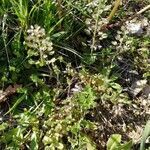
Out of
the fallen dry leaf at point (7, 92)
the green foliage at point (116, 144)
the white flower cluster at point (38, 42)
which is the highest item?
the white flower cluster at point (38, 42)

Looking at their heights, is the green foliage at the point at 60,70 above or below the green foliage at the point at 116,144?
above

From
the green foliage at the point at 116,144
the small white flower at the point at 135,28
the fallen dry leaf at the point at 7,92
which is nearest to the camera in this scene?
the green foliage at the point at 116,144

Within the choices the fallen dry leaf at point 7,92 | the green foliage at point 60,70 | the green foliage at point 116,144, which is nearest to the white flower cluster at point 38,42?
the green foliage at point 60,70

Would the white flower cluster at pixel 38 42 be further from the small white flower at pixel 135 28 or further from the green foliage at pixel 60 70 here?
the small white flower at pixel 135 28

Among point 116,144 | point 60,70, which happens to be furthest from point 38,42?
point 116,144

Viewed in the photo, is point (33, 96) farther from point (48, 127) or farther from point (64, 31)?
point (64, 31)

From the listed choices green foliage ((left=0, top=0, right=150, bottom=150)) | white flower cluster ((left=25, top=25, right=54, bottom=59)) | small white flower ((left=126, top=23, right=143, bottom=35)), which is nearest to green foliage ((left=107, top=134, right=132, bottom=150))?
green foliage ((left=0, top=0, right=150, bottom=150))

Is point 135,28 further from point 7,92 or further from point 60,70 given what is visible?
point 7,92

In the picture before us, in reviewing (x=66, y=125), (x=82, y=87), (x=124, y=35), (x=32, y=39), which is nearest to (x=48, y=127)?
(x=66, y=125)
